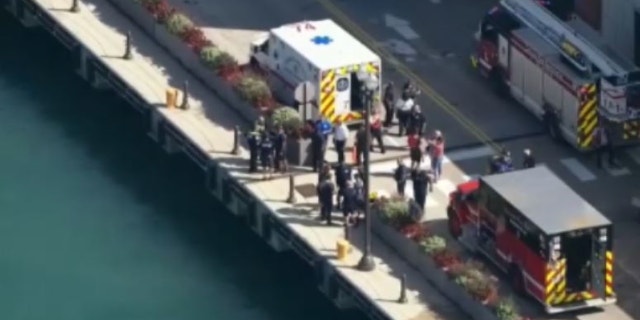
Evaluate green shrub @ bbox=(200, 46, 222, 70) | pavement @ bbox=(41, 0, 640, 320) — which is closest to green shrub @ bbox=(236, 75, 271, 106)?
pavement @ bbox=(41, 0, 640, 320)

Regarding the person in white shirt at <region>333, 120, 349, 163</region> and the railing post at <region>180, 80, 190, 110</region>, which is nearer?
the person in white shirt at <region>333, 120, 349, 163</region>

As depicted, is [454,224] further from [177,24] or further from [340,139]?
[177,24]

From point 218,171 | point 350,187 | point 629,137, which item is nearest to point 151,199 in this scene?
point 218,171

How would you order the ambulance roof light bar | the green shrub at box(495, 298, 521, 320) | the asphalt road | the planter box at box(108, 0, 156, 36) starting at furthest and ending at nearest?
the planter box at box(108, 0, 156, 36)
the ambulance roof light bar
the asphalt road
the green shrub at box(495, 298, 521, 320)

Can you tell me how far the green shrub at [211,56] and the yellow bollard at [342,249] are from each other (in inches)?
443

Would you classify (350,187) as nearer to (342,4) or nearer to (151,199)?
(151,199)

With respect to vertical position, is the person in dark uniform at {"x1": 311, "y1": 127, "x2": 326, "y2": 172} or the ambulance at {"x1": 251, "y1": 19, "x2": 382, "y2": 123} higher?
the ambulance at {"x1": 251, "y1": 19, "x2": 382, "y2": 123}

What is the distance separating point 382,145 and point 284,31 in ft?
16.7

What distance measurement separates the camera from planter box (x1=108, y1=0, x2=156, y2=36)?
9662 cm

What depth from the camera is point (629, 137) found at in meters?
89.5

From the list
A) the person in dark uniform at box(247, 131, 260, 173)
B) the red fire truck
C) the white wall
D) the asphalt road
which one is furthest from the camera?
the white wall

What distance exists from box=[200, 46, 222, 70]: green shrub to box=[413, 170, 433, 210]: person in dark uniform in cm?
1017

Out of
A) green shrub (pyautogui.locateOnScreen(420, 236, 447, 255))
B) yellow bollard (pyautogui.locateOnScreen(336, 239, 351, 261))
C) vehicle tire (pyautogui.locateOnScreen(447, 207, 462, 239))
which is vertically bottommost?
yellow bollard (pyautogui.locateOnScreen(336, 239, 351, 261))

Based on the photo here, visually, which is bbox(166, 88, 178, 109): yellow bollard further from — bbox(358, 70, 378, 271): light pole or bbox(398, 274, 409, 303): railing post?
bbox(398, 274, 409, 303): railing post
